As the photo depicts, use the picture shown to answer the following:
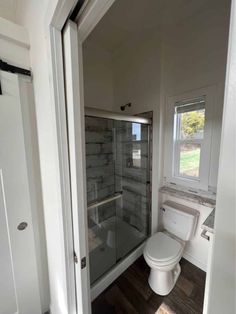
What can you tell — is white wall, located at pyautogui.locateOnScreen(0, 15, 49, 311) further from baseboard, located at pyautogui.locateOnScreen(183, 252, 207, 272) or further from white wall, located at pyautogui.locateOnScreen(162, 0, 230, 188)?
baseboard, located at pyautogui.locateOnScreen(183, 252, 207, 272)

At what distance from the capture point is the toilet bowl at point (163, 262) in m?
1.41

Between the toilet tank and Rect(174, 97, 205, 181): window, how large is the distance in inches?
14.7

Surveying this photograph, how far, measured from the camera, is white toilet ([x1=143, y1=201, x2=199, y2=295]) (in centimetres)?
143

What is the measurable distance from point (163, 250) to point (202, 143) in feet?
3.90

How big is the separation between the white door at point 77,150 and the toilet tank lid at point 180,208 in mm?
1205

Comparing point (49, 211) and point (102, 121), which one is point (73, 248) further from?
point (102, 121)

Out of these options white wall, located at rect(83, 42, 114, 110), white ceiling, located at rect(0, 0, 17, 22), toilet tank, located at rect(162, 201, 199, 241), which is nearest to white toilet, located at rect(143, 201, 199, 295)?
toilet tank, located at rect(162, 201, 199, 241)

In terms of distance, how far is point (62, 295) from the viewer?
99 cm

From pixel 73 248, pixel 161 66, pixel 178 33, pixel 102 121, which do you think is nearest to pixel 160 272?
pixel 73 248

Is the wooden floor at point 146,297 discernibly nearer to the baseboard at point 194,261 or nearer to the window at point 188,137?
the baseboard at point 194,261

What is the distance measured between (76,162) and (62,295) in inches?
36.8

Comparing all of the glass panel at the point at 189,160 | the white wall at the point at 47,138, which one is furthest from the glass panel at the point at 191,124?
the white wall at the point at 47,138

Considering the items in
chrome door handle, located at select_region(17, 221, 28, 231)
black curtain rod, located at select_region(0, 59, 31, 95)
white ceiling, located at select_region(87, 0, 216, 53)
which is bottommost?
chrome door handle, located at select_region(17, 221, 28, 231)

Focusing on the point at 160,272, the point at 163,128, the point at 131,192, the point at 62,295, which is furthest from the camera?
the point at 131,192
